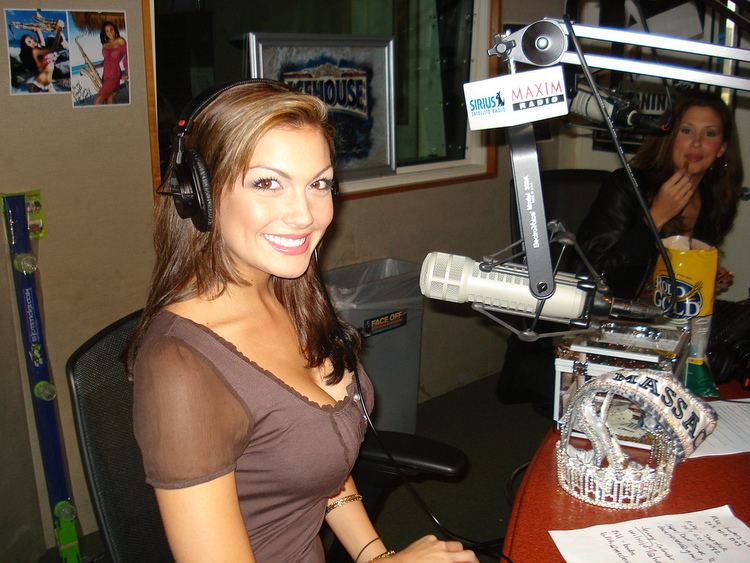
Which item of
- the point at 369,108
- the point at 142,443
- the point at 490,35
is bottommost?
the point at 142,443

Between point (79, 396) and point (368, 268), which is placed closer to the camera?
point (79, 396)

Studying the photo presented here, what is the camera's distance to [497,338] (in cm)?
342

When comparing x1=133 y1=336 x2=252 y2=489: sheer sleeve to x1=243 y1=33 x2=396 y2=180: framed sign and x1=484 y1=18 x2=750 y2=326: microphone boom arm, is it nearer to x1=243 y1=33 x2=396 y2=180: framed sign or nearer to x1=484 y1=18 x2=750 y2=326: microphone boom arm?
x1=484 y1=18 x2=750 y2=326: microphone boom arm

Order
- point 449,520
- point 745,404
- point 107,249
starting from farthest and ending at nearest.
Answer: point 449,520
point 107,249
point 745,404

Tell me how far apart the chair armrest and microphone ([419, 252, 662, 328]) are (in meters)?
0.39

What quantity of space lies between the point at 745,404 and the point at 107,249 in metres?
1.69

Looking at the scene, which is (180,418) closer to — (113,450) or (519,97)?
(113,450)

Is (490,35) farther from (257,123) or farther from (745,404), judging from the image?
(257,123)

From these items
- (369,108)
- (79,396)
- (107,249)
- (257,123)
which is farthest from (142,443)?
(369,108)

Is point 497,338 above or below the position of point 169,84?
below

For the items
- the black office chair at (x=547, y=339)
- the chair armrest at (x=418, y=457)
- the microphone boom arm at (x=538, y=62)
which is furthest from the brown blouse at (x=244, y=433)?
the black office chair at (x=547, y=339)

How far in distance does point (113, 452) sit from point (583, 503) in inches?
27.3

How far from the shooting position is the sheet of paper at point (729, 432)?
1222 mm

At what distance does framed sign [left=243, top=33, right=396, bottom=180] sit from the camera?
247 cm
